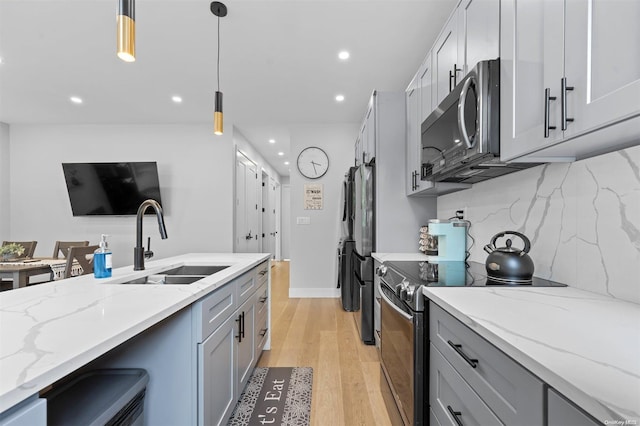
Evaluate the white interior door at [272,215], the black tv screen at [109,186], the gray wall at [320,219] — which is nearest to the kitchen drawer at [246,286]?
the gray wall at [320,219]

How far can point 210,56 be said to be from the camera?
270cm

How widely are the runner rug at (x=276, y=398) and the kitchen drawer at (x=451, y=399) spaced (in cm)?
89

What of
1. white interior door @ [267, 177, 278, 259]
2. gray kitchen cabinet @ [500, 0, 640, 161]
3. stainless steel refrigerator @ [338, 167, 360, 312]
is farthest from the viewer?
white interior door @ [267, 177, 278, 259]

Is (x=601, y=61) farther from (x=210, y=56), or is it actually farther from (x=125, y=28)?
(x=210, y=56)

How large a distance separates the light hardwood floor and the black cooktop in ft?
2.94

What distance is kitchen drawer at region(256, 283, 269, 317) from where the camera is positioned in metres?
2.24

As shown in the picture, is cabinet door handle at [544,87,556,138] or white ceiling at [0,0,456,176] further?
white ceiling at [0,0,456,176]

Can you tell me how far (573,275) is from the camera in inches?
47.0

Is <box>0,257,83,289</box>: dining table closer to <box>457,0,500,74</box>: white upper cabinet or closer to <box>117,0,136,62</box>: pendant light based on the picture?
<box>117,0,136,62</box>: pendant light

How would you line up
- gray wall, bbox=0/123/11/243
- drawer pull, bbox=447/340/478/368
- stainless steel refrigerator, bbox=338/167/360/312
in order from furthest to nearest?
1. gray wall, bbox=0/123/11/243
2. stainless steel refrigerator, bbox=338/167/360/312
3. drawer pull, bbox=447/340/478/368

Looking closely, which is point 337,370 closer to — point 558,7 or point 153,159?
point 558,7

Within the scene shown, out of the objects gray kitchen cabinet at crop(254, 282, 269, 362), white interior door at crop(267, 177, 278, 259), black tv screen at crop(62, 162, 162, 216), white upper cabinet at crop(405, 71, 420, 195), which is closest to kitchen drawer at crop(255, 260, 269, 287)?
gray kitchen cabinet at crop(254, 282, 269, 362)

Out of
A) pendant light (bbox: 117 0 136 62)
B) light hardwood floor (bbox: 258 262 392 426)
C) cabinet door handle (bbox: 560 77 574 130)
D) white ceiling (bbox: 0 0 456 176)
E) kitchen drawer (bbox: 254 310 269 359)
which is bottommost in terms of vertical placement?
light hardwood floor (bbox: 258 262 392 426)

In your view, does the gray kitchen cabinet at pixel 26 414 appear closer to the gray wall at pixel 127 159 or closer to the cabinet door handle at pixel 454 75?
the cabinet door handle at pixel 454 75
